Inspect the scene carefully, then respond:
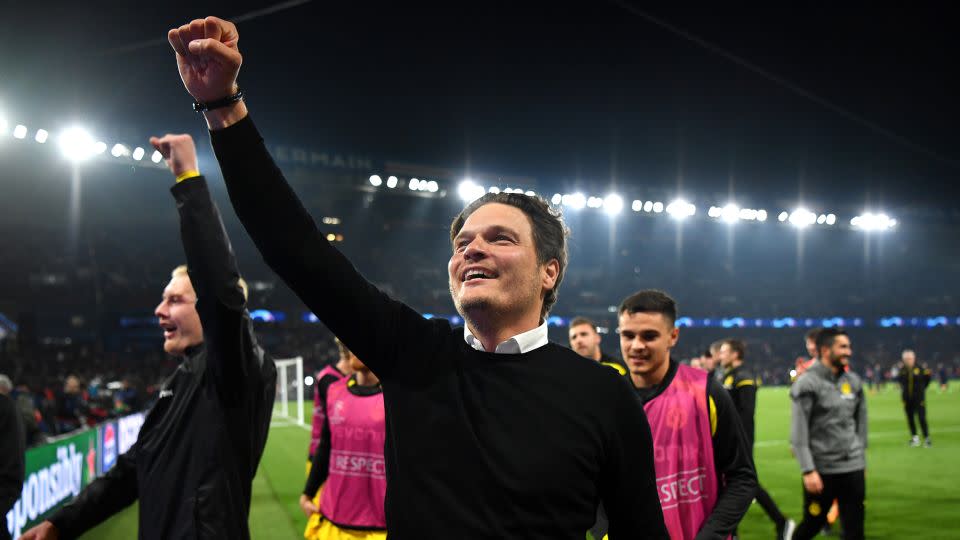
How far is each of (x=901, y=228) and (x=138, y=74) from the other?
2106 inches

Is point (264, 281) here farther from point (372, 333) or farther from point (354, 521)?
point (372, 333)

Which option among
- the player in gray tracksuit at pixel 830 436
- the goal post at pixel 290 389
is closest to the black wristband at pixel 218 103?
the player in gray tracksuit at pixel 830 436

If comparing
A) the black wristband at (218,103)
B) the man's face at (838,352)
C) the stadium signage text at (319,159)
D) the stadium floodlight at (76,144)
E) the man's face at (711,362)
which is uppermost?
the stadium signage text at (319,159)

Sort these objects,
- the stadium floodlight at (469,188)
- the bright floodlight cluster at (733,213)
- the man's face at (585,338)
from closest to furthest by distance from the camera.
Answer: the man's face at (585,338)
the stadium floodlight at (469,188)
the bright floodlight cluster at (733,213)

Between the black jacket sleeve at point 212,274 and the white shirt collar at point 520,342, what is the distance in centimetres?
111

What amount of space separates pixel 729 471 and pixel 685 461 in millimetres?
225

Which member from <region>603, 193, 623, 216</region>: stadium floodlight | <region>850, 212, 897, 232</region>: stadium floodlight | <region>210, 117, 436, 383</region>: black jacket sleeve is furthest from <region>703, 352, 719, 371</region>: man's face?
<region>850, 212, 897, 232</region>: stadium floodlight

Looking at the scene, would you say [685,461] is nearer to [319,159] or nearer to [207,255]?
[207,255]

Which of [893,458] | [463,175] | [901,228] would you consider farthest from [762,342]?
[893,458]

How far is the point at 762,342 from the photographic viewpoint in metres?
55.4

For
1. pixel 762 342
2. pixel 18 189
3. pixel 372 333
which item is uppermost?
pixel 18 189

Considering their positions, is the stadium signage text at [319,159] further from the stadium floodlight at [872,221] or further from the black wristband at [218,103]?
the stadium floodlight at [872,221]

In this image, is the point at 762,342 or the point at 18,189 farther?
the point at 762,342

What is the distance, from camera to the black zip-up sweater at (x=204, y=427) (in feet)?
8.72
